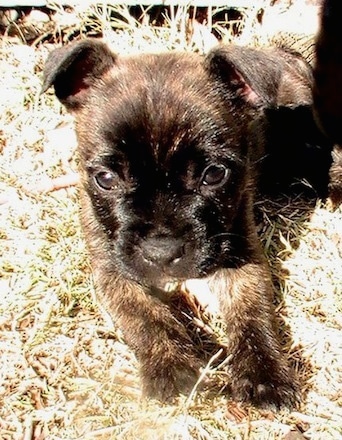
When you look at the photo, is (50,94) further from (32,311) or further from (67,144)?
(32,311)

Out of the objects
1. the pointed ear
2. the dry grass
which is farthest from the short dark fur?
the dry grass

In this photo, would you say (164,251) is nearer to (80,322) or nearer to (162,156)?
(162,156)

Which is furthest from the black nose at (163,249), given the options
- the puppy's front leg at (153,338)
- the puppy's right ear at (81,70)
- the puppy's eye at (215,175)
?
the puppy's right ear at (81,70)

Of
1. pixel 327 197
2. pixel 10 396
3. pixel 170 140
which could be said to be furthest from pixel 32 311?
pixel 327 197

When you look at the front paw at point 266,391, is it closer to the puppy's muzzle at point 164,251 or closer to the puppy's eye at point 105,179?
the puppy's muzzle at point 164,251

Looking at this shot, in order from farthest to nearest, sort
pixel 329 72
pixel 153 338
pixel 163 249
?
pixel 153 338 < pixel 163 249 < pixel 329 72

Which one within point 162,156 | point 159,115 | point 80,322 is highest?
point 159,115

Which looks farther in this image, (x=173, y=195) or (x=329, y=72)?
(x=173, y=195)

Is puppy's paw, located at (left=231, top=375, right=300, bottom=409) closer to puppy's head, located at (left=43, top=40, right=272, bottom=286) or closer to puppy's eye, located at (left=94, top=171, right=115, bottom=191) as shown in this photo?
puppy's head, located at (left=43, top=40, right=272, bottom=286)

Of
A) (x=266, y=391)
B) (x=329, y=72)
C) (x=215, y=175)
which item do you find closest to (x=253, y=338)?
(x=266, y=391)
